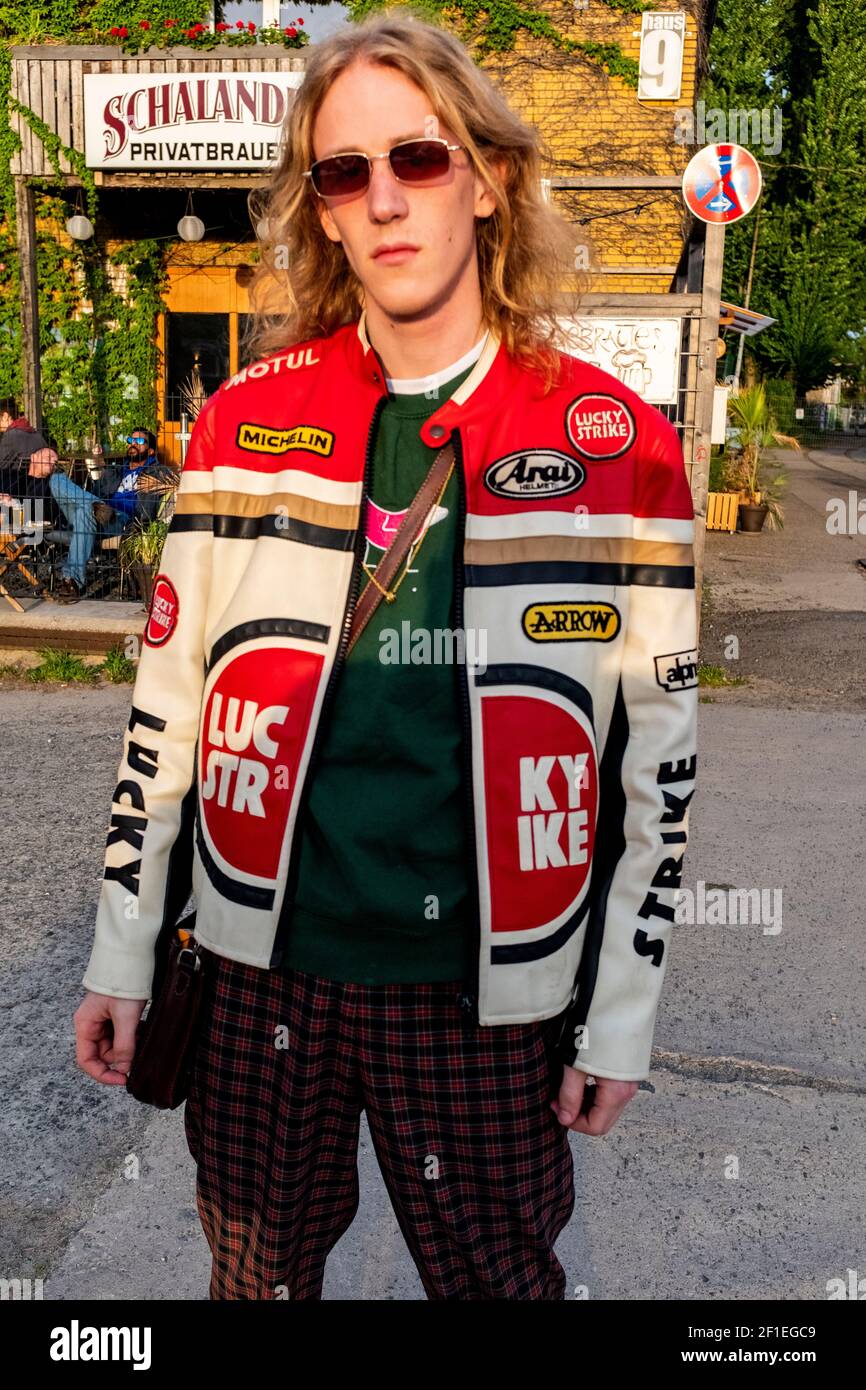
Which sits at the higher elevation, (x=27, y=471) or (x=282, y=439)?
(x=282, y=439)

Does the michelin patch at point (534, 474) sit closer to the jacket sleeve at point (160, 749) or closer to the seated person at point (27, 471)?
the jacket sleeve at point (160, 749)

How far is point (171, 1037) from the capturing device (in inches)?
69.5

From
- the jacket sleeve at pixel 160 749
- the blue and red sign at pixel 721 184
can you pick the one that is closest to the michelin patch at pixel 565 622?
the jacket sleeve at pixel 160 749

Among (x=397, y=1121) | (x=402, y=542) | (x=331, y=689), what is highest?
(x=402, y=542)

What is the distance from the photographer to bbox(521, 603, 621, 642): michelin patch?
1649 millimetres

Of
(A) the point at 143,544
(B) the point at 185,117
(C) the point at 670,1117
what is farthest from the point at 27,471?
(C) the point at 670,1117

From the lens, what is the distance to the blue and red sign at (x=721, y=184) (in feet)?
25.4

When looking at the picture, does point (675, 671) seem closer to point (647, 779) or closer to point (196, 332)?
point (647, 779)

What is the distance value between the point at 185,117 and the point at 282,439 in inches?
478

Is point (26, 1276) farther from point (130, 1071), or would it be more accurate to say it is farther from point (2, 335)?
point (2, 335)

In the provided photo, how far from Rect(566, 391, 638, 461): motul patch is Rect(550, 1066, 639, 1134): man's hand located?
2.91 ft

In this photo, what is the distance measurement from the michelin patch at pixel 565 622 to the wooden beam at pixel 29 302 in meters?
12.7

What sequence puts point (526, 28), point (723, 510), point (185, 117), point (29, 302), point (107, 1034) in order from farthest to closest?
point (723, 510), point (526, 28), point (29, 302), point (185, 117), point (107, 1034)

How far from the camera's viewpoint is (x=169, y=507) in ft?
31.7
